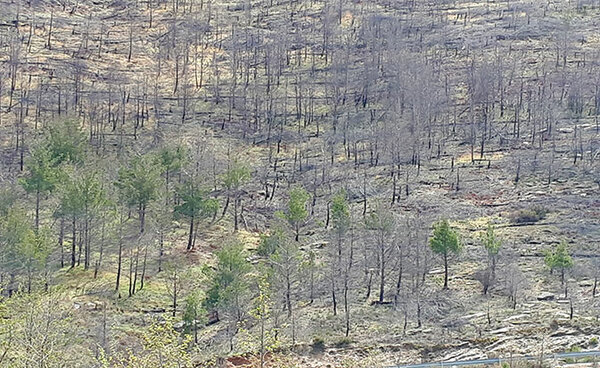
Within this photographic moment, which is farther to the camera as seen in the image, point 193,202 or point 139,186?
point 193,202

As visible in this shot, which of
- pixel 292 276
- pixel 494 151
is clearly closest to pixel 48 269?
pixel 292 276

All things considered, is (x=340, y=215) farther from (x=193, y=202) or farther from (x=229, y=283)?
(x=193, y=202)

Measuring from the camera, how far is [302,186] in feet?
227

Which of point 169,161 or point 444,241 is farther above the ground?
point 169,161

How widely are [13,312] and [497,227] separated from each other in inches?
1525

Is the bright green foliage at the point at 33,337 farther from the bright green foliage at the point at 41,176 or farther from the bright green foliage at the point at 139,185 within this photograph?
the bright green foliage at the point at 41,176

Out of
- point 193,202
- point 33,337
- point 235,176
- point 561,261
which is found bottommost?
point 561,261

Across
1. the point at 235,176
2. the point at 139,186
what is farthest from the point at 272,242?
the point at 139,186

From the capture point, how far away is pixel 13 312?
32312 millimetres

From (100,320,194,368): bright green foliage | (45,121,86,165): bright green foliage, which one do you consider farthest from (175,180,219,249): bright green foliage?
(100,320,194,368): bright green foliage

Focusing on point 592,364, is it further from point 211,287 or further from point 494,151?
point 494,151

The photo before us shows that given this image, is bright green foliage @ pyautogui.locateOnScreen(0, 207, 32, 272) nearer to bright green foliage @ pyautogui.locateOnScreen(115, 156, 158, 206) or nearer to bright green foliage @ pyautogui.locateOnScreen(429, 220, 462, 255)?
bright green foliage @ pyautogui.locateOnScreen(115, 156, 158, 206)

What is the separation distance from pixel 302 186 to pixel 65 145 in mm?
22301

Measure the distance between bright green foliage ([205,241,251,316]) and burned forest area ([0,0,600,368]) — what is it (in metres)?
0.17
